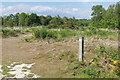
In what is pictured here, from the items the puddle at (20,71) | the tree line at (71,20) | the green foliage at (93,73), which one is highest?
the tree line at (71,20)

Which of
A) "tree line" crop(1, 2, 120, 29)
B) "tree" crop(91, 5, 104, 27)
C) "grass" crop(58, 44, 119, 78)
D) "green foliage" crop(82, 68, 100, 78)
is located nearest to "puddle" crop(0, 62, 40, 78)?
"grass" crop(58, 44, 119, 78)

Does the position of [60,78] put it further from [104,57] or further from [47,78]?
[104,57]

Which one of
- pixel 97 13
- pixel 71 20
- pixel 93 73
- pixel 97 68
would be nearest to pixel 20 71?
pixel 93 73

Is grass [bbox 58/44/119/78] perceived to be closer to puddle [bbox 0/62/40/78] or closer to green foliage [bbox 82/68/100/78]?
green foliage [bbox 82/68/100/78]

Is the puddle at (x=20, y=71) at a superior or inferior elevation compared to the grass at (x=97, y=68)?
inferior

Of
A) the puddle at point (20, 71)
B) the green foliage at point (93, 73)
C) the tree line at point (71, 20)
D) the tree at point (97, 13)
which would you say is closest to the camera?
the green foliage at point (93, 73)

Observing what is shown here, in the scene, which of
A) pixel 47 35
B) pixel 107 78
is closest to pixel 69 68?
pixel 107 78

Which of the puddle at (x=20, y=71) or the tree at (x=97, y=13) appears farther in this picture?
the tree at (x=97, y=13)

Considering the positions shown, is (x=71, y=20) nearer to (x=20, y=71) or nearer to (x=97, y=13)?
(x=97, y=13)

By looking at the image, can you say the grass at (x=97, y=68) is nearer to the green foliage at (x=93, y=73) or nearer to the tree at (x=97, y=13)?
the green foliage at (x=93, y=73)

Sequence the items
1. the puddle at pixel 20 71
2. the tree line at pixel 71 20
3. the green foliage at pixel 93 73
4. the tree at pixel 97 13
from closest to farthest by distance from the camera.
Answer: the green foliage at pixel 93 73, the puddle at pixel 20 71, the tree line at pixel 71 20, the tree at pixel 97 13

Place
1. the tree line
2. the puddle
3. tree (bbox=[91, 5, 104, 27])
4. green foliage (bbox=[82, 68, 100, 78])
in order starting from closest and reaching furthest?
1. green foliage (bbox=[82, 68, 100, 78])
2. the puddle
3. the tree line
4. tree (bbox=[91, 5, 104, 27])

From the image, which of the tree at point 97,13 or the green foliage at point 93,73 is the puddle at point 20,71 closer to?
the green foliage at point 93,73

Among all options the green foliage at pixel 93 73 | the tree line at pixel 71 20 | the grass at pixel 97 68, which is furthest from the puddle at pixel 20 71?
the tree line at pixel 71 20
